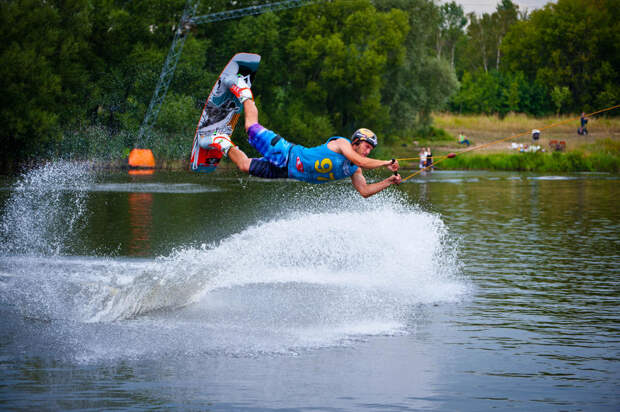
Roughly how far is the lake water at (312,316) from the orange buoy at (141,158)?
26.9 meters

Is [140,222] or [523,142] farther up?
[523,142]

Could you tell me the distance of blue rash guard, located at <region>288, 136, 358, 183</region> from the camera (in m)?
10.5

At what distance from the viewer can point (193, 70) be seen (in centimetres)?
5509

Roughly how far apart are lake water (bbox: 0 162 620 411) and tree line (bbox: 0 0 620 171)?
25.0m

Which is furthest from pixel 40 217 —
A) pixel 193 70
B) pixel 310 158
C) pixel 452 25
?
pixel 452 25

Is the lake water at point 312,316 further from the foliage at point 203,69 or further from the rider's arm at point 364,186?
the foliage at point 203,69

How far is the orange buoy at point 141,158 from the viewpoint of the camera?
157ft

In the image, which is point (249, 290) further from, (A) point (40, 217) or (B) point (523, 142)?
(B) point (523, 142)

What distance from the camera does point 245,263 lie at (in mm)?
13344

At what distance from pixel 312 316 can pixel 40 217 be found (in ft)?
50.2

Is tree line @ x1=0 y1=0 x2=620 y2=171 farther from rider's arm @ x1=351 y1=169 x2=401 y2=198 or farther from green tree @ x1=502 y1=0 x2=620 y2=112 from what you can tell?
rider's arm @ x1=351 y1=169 x2=401 y2=198

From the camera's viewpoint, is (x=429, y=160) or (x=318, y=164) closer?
(x=318, y=164)

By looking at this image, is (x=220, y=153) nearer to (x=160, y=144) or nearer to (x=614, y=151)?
(x=160, y=144)

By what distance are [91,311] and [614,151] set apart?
47.3 meters
